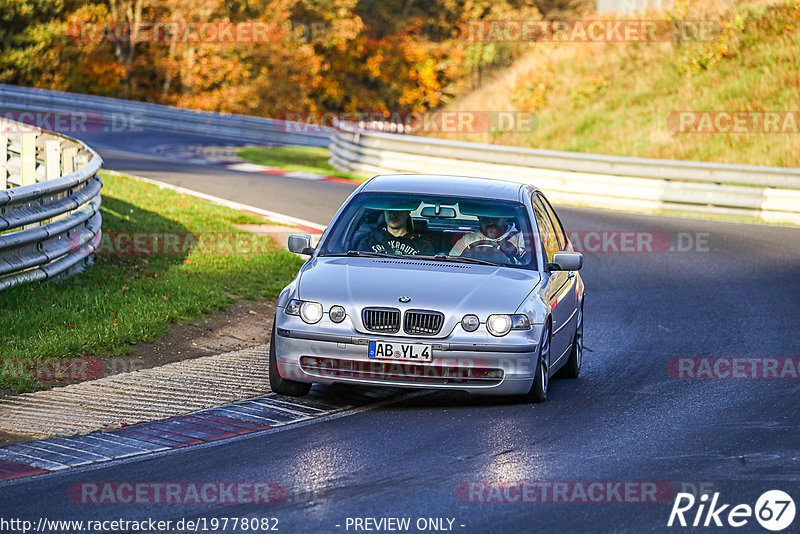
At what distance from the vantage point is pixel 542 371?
8539 millimetres

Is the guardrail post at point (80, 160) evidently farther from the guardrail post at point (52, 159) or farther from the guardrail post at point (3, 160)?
the guardrail post at point (3, 160)

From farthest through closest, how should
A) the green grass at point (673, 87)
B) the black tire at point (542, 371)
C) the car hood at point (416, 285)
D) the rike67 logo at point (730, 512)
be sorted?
1. the green grass at point (673, 87)
2. the black tire at point (542, 371)
3. the car hood at point (416, 285)
4. the rike67 logo at point (730, 512)

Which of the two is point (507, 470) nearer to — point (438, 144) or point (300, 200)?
point (300, 200)

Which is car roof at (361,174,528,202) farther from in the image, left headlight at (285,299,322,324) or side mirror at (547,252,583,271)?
left headlight at (285,299,322,324)

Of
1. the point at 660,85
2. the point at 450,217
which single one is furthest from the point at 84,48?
the point at 450,217

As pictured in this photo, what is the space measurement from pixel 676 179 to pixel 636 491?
55.5 feet

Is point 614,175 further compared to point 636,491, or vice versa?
point 614,175

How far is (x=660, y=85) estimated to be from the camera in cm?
3241

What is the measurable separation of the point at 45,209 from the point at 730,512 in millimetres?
7752

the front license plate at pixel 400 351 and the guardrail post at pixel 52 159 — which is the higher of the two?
the guardrail post at pixel 52 159

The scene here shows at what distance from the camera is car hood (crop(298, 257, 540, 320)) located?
26.9 feet

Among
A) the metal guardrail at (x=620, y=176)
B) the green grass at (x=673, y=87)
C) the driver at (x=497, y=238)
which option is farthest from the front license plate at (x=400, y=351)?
the green grass at (x=673, y=87)

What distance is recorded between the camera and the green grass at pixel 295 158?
93.6 ft

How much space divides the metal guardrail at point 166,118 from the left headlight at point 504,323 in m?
29.9
